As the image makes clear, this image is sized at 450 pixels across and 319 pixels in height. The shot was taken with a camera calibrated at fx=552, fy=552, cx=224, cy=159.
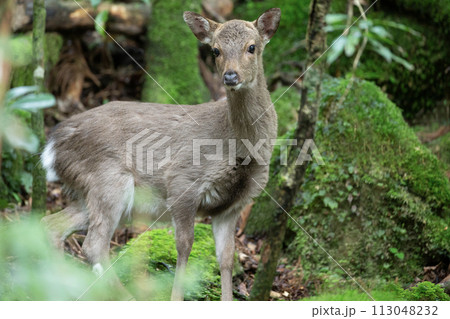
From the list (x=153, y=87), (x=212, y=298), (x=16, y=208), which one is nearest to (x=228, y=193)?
(x=212, y=298)

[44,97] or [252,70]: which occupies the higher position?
[44,97]

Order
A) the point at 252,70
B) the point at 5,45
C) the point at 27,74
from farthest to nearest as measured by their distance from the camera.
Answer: the point at 27,74, the point at 252,70, the point at 5,45

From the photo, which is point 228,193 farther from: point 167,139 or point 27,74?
point 27,74

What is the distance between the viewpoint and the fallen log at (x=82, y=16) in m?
7.89

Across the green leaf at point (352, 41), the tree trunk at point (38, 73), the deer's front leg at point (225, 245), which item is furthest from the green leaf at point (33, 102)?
the tree trunk at point (38, 73)

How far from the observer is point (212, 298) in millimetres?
5555

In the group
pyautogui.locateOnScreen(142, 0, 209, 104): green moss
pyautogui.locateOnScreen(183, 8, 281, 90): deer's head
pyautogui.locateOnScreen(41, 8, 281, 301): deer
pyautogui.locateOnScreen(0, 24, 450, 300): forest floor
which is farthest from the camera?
pyautogui.locateOnScreen(142, 0, 209, 104): green moss

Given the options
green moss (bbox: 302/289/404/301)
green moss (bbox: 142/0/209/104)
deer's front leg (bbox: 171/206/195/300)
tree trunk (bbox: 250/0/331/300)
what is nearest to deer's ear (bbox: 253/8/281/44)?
tree trunk (bbox: 250/0/331/300)

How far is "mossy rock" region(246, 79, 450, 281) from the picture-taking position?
6.08 meters

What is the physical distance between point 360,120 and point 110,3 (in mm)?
5065

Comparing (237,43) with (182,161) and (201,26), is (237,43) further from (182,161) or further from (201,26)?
(182,161)

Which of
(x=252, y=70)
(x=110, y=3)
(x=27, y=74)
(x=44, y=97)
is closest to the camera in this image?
(x=44, y=97)

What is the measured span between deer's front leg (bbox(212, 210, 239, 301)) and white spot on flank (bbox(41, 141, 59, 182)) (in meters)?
1.74

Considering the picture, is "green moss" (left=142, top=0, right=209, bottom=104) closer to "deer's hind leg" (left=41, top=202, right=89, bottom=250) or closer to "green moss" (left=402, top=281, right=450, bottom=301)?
"deer's hind leg" (left=41, top=202, right=89, bottom=250)
